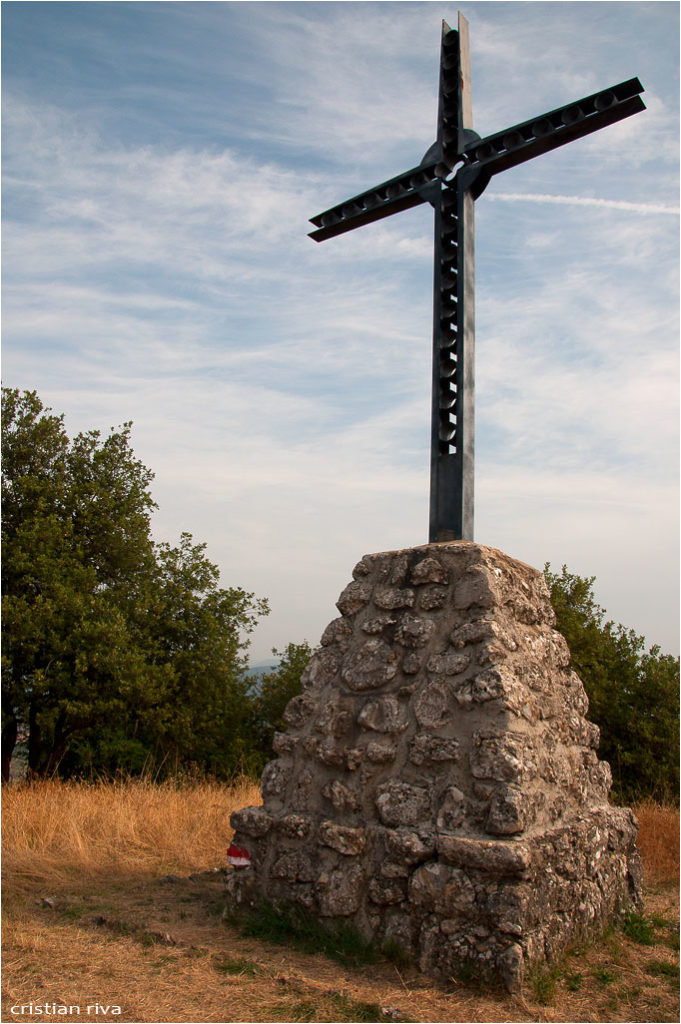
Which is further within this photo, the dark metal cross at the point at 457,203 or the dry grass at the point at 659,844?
the dry grass at the point at 659,844

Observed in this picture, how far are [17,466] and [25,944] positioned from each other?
37.1 ft

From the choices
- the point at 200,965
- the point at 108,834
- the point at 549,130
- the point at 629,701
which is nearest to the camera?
the point at 200,965

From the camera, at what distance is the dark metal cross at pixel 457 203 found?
5316mm

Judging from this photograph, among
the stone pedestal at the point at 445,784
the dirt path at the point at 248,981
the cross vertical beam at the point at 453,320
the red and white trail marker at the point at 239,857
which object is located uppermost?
the cross vertical beam at the point at 453,320

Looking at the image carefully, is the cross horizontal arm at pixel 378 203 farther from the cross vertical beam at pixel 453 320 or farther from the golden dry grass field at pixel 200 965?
the golden dry grass field at pixel 200 965

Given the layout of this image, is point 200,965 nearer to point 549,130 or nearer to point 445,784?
point 445,784

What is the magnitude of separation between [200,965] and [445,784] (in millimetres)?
1645

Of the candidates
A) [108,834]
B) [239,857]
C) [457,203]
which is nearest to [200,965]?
[239,857]

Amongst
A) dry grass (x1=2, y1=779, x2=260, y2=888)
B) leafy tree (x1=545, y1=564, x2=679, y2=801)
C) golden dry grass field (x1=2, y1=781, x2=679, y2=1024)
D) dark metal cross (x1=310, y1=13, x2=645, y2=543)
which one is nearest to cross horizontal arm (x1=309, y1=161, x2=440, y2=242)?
dark metal cross (x1=310, y1=13, x2=645, y2=543)

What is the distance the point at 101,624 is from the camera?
12.8 m

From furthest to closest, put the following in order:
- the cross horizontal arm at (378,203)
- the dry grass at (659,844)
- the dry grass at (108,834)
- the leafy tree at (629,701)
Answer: the leafy tree at (629,701), the dry grass at (659,844), the dry grass at (108,834), the cross horizontal arm at (378,203)

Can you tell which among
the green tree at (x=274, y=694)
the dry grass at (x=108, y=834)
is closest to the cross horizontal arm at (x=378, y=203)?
the dry grass at (x=108, y=834)

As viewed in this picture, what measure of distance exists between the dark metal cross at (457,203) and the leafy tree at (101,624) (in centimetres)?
875

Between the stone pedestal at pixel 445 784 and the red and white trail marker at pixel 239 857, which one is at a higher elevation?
the stone pedestal at pixel 445 784
